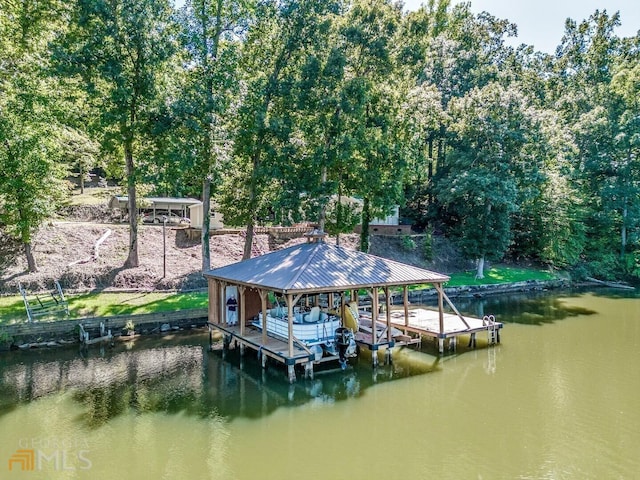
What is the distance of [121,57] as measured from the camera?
2038 cm

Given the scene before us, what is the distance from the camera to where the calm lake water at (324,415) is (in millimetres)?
8602

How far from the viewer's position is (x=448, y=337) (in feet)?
52.5

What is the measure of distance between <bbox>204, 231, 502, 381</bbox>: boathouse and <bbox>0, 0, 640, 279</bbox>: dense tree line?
6.26m

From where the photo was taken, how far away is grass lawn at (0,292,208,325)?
683 inches

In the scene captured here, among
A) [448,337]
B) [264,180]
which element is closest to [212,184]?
[264,180]

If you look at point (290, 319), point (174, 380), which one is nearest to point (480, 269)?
point (290, 319)

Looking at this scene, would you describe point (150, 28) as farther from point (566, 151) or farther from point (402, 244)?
point (566, 151)

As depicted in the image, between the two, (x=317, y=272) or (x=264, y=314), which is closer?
(x=317, y=272)

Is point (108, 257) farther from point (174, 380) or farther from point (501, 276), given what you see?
point (501, 276)

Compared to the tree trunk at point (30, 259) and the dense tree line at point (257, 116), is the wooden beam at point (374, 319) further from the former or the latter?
the tree trunk at point (30, 259)

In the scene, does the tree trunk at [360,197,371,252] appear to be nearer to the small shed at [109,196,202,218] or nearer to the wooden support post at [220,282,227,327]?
the small shed at [109,196,202,218]

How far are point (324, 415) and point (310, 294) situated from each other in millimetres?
4308
